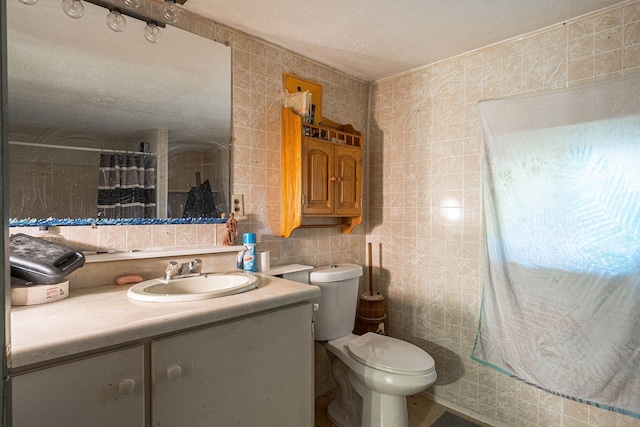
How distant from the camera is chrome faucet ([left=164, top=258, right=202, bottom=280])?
1.42 metres

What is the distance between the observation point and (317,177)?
6.64 ft

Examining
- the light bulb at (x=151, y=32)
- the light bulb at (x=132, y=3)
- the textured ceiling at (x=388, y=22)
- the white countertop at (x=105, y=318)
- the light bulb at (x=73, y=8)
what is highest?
the textured ceiling at (x=388, y=22)

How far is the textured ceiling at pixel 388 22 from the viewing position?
1.58 meters

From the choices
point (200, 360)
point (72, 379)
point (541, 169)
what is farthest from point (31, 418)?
point (541, 169)

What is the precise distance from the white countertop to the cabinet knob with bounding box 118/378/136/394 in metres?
0.10

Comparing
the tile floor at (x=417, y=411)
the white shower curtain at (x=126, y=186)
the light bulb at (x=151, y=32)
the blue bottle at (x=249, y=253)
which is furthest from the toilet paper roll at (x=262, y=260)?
the light bulb at (x=151, y=32)

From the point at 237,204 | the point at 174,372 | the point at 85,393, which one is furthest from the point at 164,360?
the point at 237,204

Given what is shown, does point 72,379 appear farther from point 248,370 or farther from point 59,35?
point 59,35

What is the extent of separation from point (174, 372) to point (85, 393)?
22 cm

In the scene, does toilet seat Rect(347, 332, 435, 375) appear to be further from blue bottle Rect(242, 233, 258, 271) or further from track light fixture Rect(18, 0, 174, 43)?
track light fixture Rect(18, 0, 174, 43)

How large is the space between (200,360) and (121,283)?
54 cm

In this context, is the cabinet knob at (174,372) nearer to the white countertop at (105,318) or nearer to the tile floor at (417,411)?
the white countertop at (105,318)

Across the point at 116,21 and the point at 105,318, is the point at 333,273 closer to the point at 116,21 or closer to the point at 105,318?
the point at 105,318

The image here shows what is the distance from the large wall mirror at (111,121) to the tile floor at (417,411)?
1.31 m
